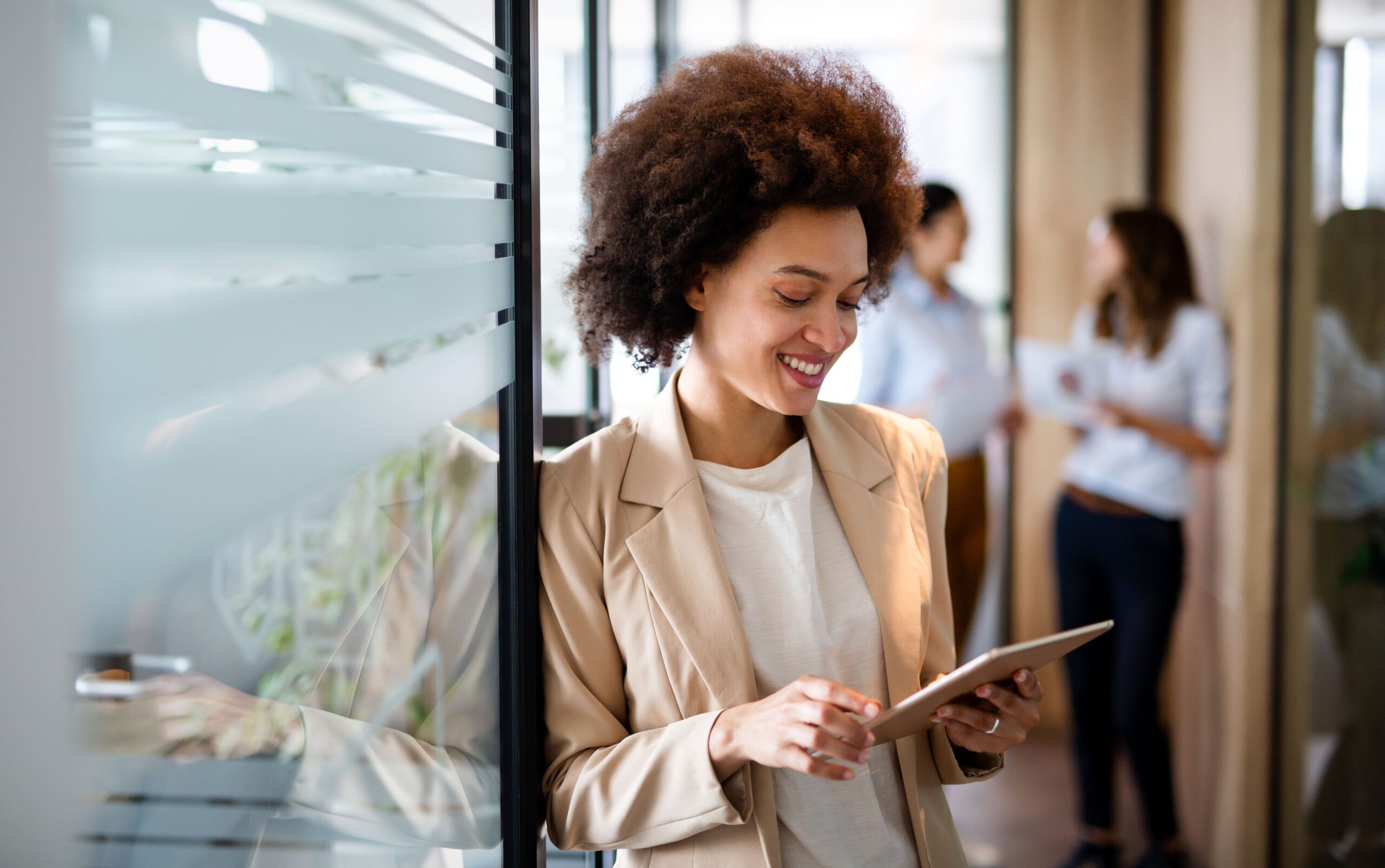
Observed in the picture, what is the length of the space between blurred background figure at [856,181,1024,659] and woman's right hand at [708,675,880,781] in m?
2.54

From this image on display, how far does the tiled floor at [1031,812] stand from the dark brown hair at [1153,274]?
5.29 feet

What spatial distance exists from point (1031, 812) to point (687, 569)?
3.04 m

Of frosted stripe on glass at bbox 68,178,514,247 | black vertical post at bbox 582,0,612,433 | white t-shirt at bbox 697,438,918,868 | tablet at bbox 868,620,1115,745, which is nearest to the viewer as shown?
frosted stripe on glass at bbox 68,178,514,247

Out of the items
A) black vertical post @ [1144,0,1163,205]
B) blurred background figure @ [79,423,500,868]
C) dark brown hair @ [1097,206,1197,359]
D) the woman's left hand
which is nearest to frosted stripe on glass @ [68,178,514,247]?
blurred background figure @ [79,423,500,868]

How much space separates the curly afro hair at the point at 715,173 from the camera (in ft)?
4.33

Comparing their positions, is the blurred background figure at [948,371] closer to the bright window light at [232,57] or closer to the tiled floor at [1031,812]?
the tiled floor at [1031,812]

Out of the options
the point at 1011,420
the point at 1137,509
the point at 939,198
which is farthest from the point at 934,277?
the point at 1137,509

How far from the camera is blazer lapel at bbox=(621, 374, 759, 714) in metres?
1.26

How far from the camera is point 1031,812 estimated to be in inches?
150

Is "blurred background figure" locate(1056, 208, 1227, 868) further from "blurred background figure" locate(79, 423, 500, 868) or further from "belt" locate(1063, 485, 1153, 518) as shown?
"blurred background figure" locate(79, 423, 500, 868)

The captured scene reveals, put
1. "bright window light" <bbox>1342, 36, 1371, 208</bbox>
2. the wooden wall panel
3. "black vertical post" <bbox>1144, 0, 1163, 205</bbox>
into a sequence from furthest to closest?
"black vertical post" <bbox>1144, 0, 1163, 205</bbox>
the wooden wall panel
"bright window light" <bbox>1342, 36, 1371, 208</bbox>

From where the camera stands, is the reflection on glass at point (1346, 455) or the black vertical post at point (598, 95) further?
the reflection on glass at point (1346, 455)

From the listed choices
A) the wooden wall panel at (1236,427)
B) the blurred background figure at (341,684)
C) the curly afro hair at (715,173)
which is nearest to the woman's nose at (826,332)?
the curly afro hair at (715,173)

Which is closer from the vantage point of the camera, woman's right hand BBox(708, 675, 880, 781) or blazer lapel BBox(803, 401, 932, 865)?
woman's right hand BBox(708, 675, 880, 781)
